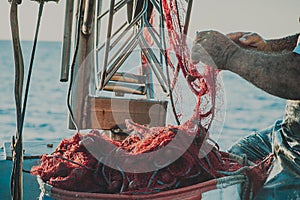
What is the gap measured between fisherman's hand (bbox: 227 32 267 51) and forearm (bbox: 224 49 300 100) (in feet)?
0.93

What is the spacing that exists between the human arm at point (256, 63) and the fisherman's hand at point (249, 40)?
0.24 metres

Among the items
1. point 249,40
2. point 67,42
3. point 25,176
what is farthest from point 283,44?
point 25,176

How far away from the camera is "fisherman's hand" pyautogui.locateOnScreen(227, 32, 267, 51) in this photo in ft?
8.80

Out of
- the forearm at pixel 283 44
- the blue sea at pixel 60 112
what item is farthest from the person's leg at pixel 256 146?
the blue sea at pixel 60 112

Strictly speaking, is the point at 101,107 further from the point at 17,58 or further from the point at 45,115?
the point at 45,115

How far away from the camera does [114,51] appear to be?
3666mm

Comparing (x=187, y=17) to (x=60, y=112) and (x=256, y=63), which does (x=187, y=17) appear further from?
(x=60, y=112)

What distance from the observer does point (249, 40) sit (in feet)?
9.02

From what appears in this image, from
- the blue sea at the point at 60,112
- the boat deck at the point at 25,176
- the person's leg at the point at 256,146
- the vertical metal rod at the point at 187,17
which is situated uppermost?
the vertical metal rod at the point at 187,17

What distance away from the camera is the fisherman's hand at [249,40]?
8.80 ft

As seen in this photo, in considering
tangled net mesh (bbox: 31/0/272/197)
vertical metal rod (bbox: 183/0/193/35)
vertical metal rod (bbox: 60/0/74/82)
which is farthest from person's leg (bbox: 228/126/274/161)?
vertical metal rod (bbox: 60/0/74/82)

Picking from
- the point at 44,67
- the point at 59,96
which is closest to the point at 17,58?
the point at 59,96

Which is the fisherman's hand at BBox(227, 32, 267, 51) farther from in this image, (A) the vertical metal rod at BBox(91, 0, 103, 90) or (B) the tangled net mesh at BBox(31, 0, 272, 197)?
(A) the vertical metal rod at BBox(91, 0, 103, 90)

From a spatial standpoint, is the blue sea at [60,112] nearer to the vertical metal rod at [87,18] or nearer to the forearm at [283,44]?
the vertical metal rod at [87,18]
